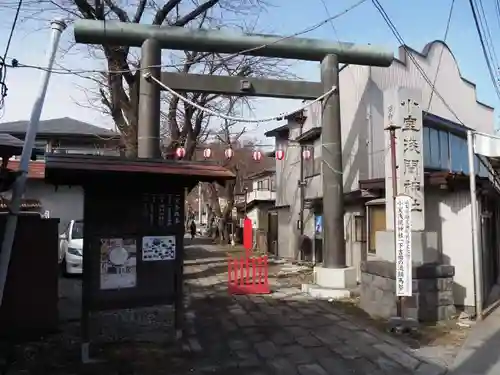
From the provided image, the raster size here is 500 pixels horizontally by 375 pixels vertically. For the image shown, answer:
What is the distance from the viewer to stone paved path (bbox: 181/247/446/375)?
22.2 ft

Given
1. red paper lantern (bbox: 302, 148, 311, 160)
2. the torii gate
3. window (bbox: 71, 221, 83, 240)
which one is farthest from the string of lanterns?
the torii gate

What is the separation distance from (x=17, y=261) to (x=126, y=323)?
2.15 m

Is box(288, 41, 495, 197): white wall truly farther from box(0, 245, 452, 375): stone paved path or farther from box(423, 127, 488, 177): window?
box(0, 245, 452, 375): stone paved path

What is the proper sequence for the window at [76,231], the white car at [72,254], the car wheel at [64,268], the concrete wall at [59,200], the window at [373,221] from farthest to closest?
the concrete wall at [59,200] → the window at [76,231] → the car wheel at [64,268] → the white car at [72,254] → the window at [373,221]

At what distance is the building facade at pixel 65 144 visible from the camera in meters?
20.7

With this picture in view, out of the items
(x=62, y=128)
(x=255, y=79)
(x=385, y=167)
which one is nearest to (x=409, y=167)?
(x=385, y=167)

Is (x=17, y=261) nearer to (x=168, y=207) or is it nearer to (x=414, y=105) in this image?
(x=168, y=207)

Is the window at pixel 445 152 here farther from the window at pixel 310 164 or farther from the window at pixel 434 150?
the window at pixel 310 164

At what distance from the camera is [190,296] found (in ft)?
41.2

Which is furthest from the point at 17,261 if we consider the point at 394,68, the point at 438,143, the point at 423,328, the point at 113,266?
the point at 394,68

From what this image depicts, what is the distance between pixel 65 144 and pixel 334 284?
20618mm

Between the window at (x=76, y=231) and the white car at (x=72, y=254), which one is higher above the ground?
the window at (x=76, y=231)

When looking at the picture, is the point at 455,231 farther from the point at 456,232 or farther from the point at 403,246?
the point at 403,246

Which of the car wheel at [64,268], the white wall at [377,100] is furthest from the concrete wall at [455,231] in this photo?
the car wheel at [64,268]
